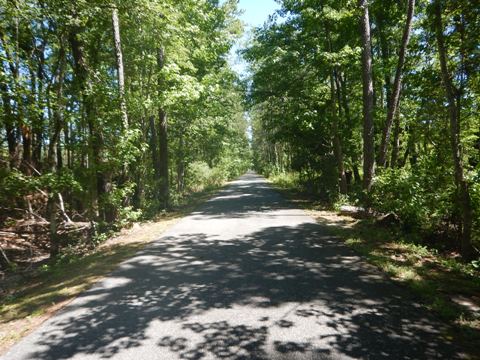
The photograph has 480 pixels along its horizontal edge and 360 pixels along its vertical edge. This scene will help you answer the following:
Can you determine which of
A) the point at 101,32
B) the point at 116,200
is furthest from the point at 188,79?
the point at 116,200

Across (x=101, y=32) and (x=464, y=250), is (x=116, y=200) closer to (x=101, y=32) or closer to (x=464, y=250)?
(x=101, y=32)

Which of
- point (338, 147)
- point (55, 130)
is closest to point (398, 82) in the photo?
point (338, 147)

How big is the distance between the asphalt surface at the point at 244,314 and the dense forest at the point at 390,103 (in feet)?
8.53

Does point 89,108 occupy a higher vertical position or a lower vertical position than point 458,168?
higher

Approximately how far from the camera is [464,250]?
6.90 metres

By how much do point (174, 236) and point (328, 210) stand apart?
7.07 metres

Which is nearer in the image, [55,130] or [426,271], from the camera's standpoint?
[426,271]

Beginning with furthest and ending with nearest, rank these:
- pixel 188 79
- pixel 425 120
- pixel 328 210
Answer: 1. pixel 328 210
2. pixel 188 79
3. pixel 425 120

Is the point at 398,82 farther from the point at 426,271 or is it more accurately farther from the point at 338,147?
the point at 426,271

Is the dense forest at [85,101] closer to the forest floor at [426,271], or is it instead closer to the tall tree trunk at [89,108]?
the tall tree trunk at [89,108]

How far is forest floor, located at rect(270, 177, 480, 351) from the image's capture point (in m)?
4.58

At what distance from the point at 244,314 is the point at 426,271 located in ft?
12.4

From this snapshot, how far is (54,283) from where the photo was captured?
719 cm

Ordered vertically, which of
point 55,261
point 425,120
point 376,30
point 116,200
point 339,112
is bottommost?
point 55,261
